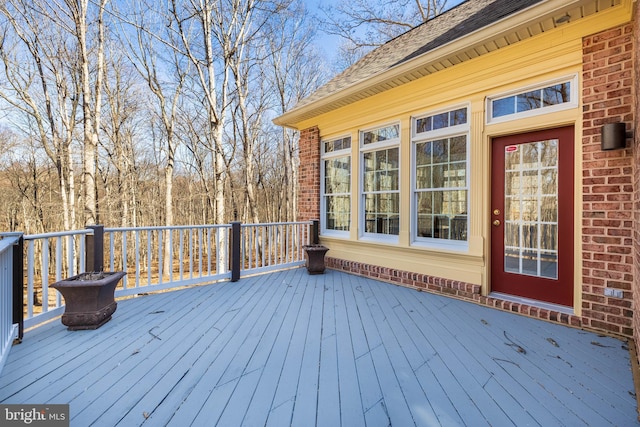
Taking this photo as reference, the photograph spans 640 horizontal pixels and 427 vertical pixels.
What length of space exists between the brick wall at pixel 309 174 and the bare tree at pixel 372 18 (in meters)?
5.08

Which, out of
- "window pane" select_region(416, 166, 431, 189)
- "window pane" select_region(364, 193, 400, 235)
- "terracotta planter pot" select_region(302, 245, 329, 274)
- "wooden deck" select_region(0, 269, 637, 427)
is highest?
"window pane" select_region(416, 166, 431, 189)

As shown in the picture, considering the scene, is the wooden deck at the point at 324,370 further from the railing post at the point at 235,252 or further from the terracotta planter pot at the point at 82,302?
the railing post at the point at 235,252

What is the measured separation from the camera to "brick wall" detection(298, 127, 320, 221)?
5488mm

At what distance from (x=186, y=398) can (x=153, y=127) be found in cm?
1403

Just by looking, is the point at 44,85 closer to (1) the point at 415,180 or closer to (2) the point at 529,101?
(1) the point at 415,180

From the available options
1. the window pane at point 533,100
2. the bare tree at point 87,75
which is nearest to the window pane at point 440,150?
the window pane at point 533,100

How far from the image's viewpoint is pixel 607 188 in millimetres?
2504

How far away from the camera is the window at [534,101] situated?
2.80 m

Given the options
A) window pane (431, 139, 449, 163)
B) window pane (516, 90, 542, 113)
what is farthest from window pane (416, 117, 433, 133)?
window pane (516, 90, 542, 113)

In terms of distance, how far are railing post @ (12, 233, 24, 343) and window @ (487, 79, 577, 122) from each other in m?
4.86

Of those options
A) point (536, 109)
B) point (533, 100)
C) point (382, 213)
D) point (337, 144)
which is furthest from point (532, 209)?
point (337, 144)

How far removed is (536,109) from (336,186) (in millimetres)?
3120

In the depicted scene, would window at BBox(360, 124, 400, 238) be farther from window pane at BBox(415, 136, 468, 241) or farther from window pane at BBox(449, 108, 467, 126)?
window pane at BBox(449, 108, 467, 126)

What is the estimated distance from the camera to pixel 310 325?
2650 mm
